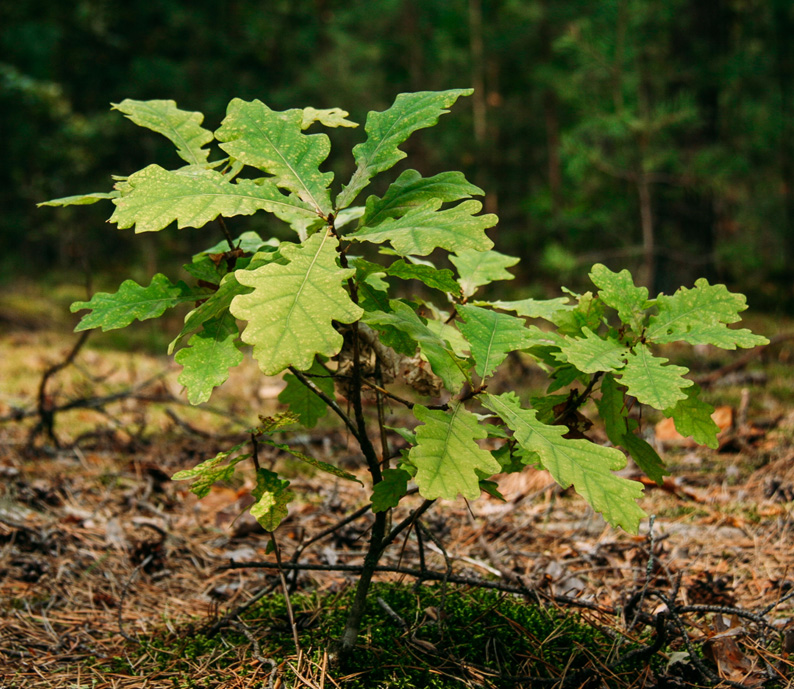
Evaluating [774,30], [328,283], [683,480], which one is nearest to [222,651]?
[328,283]

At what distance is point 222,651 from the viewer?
1382mm

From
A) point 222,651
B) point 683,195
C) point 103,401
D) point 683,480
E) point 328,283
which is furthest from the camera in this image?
point 683,195

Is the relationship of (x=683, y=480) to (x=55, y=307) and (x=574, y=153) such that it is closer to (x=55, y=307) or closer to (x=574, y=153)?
(x=574, y=153)

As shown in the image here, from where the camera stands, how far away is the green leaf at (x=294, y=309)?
0.87 meters

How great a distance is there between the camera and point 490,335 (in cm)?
116

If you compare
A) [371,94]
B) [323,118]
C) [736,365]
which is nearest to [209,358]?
[323,118]

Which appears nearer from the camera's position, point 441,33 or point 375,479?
point 375,479

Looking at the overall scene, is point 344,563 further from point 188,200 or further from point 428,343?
point 188,200

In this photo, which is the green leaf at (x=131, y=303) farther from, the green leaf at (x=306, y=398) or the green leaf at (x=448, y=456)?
the green leaf at (x=448, y=456)

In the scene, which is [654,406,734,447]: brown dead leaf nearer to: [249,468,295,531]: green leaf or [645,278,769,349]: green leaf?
[645,278,769,349]: green leaf

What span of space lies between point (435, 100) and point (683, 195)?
5.69 meters

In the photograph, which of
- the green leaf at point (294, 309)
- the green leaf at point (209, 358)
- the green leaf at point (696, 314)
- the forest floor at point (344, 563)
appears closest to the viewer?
the green leaf at point (294, 309)

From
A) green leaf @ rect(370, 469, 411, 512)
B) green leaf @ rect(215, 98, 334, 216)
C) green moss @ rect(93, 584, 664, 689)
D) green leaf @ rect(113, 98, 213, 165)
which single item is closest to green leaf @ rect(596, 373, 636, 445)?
green leaf @ rect(370, 469, 411, 512)

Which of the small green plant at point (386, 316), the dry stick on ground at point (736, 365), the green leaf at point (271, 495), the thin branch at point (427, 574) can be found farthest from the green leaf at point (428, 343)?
the dry stick on ground at point (736, 365)
